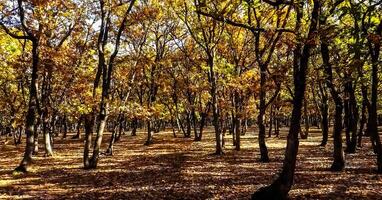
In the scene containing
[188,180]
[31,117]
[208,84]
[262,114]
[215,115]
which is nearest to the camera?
[188,180]

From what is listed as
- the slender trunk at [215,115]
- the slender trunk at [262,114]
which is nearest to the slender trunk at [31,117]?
the slender trunk at [215,115]

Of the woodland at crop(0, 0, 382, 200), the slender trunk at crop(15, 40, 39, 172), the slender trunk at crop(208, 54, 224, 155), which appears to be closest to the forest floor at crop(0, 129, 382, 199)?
Result: the woodland at crop(0, 0, 382, 200)

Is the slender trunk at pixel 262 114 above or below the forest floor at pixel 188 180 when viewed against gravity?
above

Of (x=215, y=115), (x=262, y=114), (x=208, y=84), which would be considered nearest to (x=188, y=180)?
(x=262, y=114)

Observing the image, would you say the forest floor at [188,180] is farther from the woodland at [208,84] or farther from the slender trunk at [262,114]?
the slender trunk at [262,114]

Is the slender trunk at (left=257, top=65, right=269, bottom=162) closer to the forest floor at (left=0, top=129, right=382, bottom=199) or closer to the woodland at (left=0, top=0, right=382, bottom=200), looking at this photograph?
→ the woodland at (left=0, top=0, right=382, bottom=200)

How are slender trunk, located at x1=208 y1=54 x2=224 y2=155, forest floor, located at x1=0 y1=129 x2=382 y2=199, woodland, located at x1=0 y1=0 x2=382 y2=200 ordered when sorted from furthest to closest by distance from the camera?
1. slender trunk, located at x1=208 y1=54 x2=224 y2=155
2. forest floor, located at x1=0 y1=129 x2=382 y2=199
3. woodland, located at x1=0 y1=0 x2=382 y2=200

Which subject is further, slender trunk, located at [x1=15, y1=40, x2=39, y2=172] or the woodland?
slender trunk, located at [x1=15, y1=40, x2=39, y2=172]

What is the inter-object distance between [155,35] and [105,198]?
34.4m

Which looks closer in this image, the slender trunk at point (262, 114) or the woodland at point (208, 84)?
the woodland at point (208, 84)

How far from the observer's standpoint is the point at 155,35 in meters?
49.2

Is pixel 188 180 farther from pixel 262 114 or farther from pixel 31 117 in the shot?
pixel 31 117

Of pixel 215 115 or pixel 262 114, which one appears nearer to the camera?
pixel 262 114

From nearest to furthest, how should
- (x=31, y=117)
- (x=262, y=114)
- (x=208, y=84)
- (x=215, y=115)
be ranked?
(x=31, y=117), (x=262, y=114), (x=215, y=115), (x=208, y=84)
